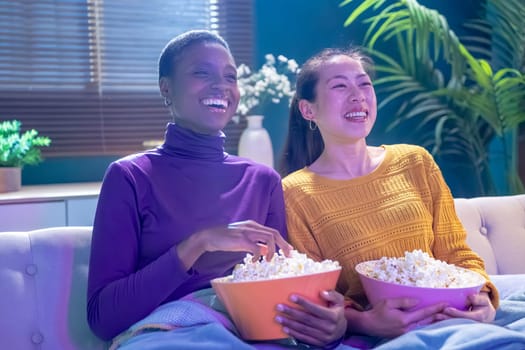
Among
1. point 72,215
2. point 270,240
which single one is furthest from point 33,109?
point 270,240

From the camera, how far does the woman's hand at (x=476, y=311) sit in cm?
120

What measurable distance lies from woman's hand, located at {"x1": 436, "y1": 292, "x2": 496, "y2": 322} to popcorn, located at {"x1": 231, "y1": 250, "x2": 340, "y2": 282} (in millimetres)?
259

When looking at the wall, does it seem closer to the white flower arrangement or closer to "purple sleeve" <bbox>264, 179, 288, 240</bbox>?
the white flower arrangement

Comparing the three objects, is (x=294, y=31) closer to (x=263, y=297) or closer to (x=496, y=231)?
(x=496, y=231)

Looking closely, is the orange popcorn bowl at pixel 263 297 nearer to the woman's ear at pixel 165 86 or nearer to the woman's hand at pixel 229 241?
the woman's hand at pixel 229 241

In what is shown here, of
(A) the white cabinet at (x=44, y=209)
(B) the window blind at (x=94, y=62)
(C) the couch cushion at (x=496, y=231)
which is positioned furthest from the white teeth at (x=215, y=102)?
(B) the window blind at (x=94, y=62)

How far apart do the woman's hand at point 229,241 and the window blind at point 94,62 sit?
1.94 metres

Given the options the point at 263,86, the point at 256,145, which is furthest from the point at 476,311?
the point at 263,86

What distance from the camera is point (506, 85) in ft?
8.79

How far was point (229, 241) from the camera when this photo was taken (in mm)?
1125

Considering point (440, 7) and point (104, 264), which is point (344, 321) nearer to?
point (104, 264)

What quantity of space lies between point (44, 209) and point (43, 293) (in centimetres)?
112

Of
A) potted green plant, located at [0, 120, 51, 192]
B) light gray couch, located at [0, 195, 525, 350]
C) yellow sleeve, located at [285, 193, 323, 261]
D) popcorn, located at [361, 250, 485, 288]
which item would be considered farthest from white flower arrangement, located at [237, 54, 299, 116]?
popcorn, located at [361, 250, 485, 288]

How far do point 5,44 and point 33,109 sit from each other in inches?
12.7
